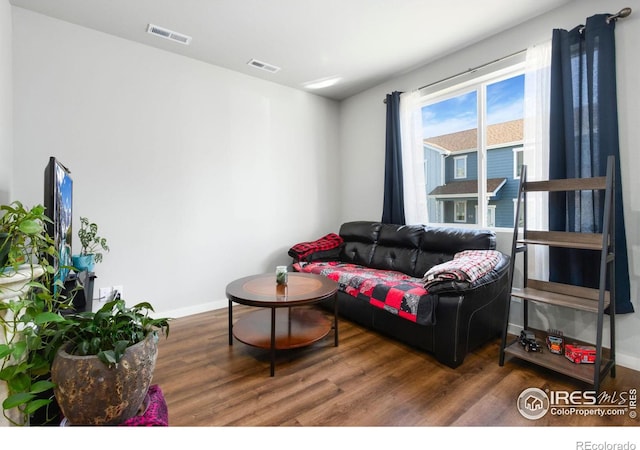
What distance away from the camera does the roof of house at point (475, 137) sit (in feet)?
9.14

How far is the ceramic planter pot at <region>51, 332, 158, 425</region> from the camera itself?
77 cm

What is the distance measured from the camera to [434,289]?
2168mm

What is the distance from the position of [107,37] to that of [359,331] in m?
3.49

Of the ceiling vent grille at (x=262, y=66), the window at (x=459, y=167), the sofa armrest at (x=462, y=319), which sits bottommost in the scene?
the sofa armrest at (x=462, y=319)

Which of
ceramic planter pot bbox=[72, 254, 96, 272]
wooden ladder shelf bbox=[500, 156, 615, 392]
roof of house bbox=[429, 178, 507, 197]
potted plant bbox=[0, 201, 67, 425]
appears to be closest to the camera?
potted plant bbox=[0, 201, 67, 425]

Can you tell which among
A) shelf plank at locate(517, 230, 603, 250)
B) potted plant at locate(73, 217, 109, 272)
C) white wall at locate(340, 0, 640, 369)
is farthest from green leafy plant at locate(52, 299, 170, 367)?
white wall at locate(340, 0, 640, 369)

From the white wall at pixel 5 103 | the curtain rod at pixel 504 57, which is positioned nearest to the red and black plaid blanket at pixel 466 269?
the curtain rod at pixel 504 57

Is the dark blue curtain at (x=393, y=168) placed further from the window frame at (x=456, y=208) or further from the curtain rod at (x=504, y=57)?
the window frame at (x=456, y=208)

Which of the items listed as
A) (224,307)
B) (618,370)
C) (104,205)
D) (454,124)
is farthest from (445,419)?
(104,205)

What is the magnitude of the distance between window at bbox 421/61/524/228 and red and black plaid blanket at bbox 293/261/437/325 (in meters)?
0.96

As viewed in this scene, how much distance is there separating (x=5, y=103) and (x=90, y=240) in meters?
1.10

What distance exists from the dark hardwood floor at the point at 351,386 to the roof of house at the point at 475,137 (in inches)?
72.7

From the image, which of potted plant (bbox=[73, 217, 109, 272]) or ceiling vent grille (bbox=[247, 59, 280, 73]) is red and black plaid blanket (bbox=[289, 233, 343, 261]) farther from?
ceiling vent grille (bbox=[247, 59, 280, 73])

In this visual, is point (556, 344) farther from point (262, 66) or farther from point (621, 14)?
point (262, 66)
